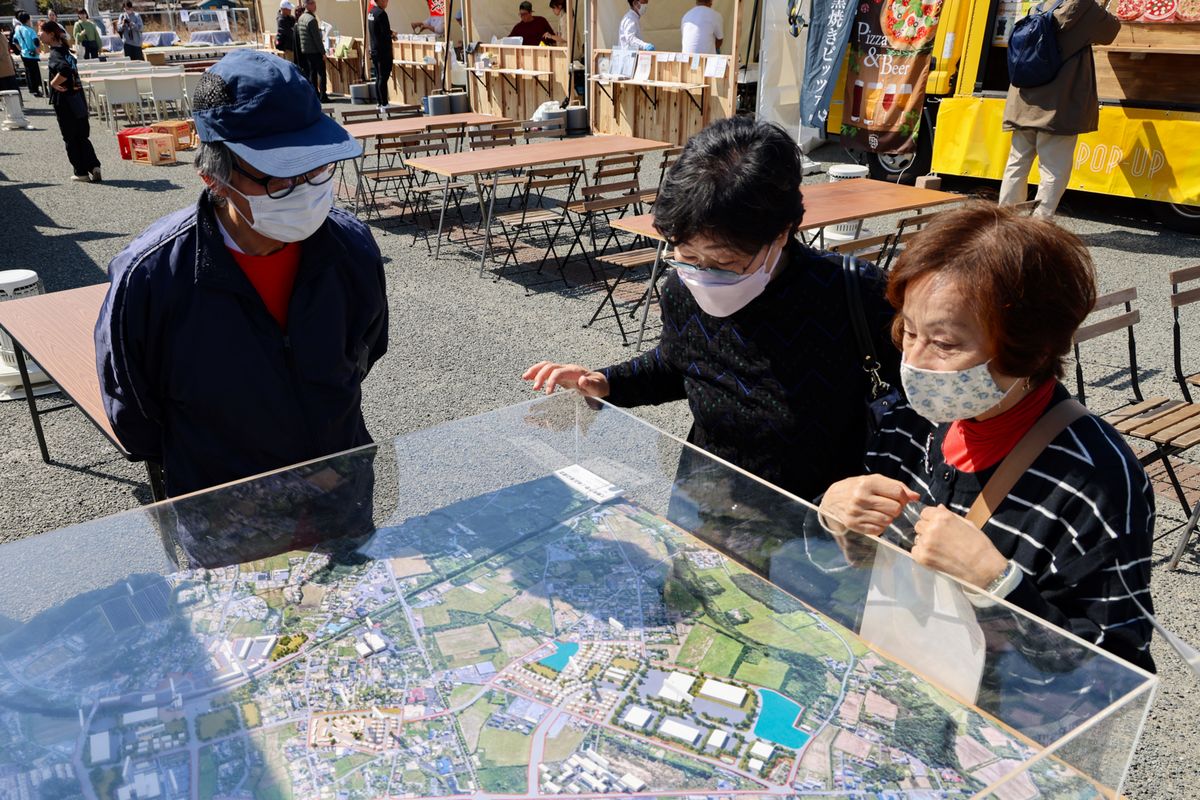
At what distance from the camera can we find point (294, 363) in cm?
208

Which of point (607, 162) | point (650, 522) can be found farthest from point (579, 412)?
point (607, 162)

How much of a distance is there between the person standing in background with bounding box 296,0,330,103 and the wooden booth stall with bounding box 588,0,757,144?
23.1 feet

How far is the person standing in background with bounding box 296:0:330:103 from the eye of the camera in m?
19.1

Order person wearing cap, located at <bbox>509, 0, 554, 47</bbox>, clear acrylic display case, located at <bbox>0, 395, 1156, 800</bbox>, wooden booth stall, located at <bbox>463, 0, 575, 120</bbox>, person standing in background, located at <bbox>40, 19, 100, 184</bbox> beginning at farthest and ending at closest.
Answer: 1. person wearing cap, located at <bbox>509, 0, 554, 47</bbox>
2. wooden booth stall, located at <bbox>463, 0, 575, 120</bbox>
3. person standing in background, located at <bbox>40, 19, 100, 184</bbox>
4. clear acrylic display case, located at <bbox>0, 395, 1156, 800</bbox>

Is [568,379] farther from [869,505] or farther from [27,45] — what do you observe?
[27,45]

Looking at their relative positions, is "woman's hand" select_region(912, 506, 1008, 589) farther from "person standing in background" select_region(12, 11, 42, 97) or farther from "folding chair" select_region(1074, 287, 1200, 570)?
"person standing in background" select_region(12, 11, 42, 97)

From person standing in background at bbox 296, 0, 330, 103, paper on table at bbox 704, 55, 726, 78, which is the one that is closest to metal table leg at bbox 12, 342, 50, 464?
paper on table at bbox 704, 55, 726, 78

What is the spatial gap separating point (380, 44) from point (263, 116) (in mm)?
18139

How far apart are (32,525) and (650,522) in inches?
142

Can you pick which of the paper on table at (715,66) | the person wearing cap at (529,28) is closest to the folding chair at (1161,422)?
the paper on table at (715,66)

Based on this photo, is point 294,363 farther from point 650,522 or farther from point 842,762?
point 842,762

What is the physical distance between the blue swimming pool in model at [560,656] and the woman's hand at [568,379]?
821 millimetres

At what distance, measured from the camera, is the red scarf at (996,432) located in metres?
1.52

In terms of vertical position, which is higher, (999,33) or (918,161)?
(999,33)
